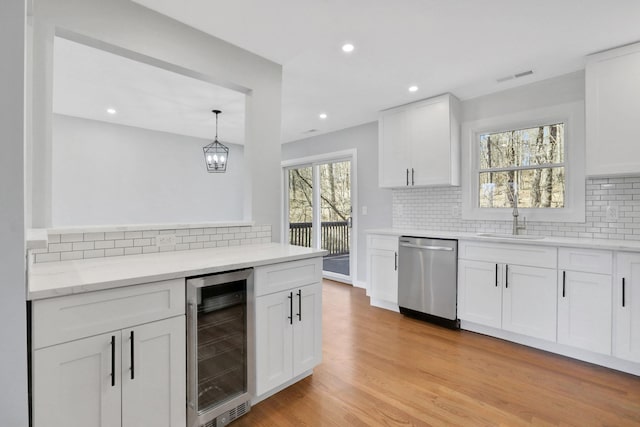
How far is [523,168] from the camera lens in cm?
332

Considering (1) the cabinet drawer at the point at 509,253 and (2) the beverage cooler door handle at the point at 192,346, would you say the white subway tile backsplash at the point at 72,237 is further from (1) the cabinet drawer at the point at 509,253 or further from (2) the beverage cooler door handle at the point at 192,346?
(1) the cabinet drawer at the point at 509,253

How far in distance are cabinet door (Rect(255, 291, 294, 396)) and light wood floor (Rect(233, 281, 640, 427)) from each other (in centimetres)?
18

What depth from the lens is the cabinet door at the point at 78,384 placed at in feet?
3.78

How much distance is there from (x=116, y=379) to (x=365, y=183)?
12.9 ft

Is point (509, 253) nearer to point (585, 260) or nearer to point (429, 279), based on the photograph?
point (585, 260)

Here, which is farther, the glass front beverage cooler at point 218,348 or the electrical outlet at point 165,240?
the electrical outlet at point 165,240

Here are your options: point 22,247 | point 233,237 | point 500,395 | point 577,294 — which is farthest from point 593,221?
point 22,247

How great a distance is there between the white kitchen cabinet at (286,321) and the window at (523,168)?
2.47 meters

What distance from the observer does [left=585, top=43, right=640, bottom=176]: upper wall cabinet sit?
7.95ft

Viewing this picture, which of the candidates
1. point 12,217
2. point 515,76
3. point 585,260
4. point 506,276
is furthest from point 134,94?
point 585,260

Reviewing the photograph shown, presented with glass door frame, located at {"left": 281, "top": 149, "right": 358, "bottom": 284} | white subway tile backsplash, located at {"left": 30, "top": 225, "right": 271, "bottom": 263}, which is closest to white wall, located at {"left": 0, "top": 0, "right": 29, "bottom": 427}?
white subway tile backsplash, located at {"left": 30, "top": 225, "right": 271, "bottom": 263}

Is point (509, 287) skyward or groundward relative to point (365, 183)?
groundward

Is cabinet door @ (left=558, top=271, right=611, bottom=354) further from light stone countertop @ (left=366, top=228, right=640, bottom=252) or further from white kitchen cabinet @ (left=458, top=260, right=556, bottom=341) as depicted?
light stone countertop @ (left=366, top=228, right=640, bottom=252)

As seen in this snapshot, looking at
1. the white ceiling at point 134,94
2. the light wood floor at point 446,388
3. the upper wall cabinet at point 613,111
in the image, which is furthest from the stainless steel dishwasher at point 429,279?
the white ceiling at point 134,94
